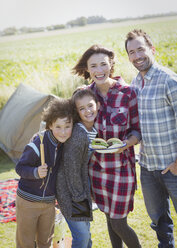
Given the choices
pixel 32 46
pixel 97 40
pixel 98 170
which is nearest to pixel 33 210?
pixel 98 170

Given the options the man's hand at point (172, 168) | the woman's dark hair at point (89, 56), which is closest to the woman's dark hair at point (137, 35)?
the woman's dark hair at point (89, 56)

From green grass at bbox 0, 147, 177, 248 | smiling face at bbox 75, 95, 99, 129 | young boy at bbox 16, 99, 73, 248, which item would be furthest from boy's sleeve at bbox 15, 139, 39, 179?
green grass at bbox 0, 147, 177, 248

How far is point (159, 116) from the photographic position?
1.96 meters

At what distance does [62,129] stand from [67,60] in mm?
7399

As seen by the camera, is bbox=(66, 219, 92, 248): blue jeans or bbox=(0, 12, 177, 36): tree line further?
bbox=(0, 12, 177, 36): tree line

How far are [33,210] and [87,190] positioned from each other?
1.35ft

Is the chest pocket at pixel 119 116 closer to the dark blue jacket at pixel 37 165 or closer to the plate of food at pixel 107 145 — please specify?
the plate of food at pixel 107 145

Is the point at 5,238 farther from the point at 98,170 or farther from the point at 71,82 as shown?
the point at 71,82

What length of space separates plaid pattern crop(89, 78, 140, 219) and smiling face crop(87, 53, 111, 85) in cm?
12

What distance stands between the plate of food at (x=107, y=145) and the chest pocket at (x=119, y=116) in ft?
0.52

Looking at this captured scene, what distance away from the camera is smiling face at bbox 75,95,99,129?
197 centimetres

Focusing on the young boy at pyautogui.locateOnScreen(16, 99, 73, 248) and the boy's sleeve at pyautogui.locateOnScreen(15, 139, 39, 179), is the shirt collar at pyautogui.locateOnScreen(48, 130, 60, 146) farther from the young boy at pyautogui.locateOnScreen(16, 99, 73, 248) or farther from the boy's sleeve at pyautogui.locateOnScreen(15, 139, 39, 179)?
the boy's sleeve at pyautogui.locateOnScreen(15, 139, 39, 179)

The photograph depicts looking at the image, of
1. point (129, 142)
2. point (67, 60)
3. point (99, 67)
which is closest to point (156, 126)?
point (129, 142)

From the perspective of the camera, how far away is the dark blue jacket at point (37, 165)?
1892 millimetres
